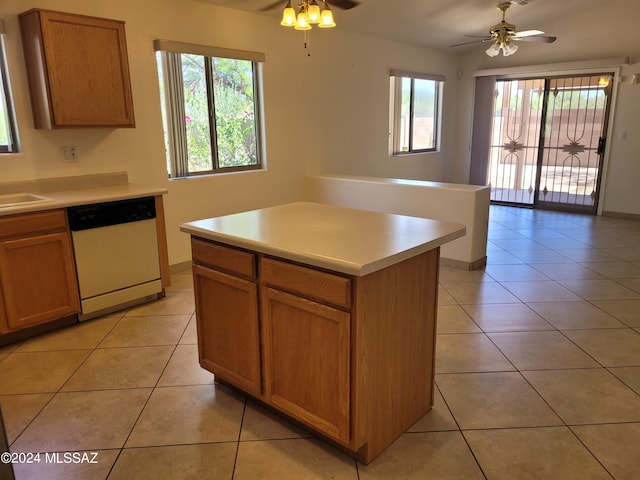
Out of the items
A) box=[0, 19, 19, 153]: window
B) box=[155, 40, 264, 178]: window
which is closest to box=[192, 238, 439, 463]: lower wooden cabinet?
box=[0, 19, 19, 153]: window

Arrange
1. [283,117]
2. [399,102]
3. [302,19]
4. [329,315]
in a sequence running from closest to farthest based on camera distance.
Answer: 1. [329,315]
2. [302,19]
3. [283,117]
4. [399,102]

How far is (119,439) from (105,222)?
164 cm

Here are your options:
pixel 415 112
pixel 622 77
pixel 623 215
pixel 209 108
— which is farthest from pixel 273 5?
pixel 623 215

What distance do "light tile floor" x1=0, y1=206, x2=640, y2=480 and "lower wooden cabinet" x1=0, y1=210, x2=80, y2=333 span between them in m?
0.19

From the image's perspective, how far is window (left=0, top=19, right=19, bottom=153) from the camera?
3174 millimetres

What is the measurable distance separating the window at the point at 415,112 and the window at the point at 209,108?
2.49 meters

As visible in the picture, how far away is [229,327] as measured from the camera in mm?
2205

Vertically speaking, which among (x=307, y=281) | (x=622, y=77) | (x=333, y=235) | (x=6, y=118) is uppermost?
(x=622, y=77)

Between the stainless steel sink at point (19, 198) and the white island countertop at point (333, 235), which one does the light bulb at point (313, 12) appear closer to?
the white island countertop at point (333, 235)

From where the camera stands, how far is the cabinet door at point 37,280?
283 centimetres

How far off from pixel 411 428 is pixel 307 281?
2.94 ft

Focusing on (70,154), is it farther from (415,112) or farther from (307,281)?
(415,112)

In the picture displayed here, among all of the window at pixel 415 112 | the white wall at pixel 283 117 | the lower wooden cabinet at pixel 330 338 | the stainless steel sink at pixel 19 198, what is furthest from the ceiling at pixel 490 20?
the lower wooden cabinet at pixel 330 338

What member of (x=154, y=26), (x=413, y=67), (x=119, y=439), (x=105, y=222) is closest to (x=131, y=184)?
(x=105, y=222)
